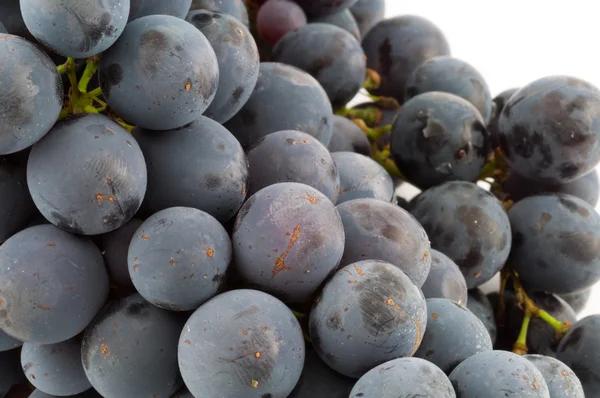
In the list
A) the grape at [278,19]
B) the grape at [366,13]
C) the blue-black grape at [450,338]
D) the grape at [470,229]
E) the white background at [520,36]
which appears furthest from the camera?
the white background at [520,36]

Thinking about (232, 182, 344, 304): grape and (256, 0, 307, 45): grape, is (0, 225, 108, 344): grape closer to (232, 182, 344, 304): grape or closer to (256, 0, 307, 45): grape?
(232, 182, 344, 304): grape

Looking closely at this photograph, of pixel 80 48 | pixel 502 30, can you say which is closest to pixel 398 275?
pixel 80 48

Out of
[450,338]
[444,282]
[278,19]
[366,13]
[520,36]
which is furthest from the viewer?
[520,36]

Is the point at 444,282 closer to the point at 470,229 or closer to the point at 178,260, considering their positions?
the point at 470,229

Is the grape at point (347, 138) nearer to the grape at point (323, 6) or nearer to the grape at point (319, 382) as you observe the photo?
the grape at point (323, 6)

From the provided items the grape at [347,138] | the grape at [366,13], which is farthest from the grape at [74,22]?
the grape at [366,13]

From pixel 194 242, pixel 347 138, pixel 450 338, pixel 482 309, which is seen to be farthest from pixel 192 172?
pixel 482 309
